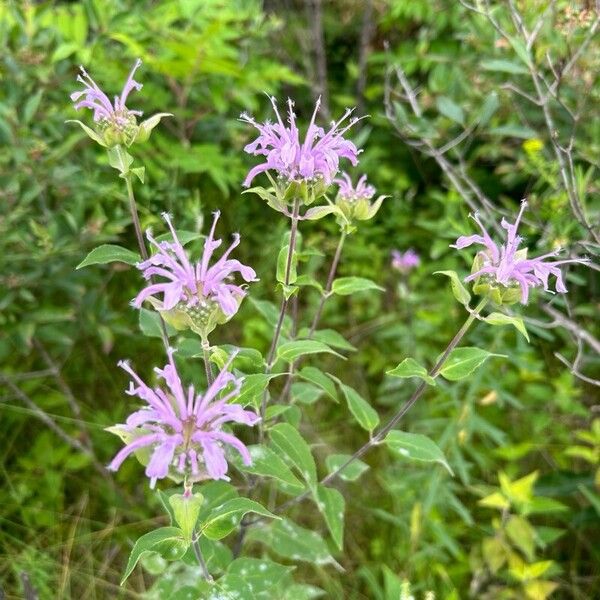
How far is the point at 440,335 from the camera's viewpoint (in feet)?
5.85

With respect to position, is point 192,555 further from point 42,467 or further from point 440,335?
point 440,335

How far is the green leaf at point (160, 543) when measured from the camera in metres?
0.77

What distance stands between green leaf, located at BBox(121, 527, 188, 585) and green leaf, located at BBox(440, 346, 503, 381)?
1.31 feet

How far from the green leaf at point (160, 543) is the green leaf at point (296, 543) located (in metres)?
0.30

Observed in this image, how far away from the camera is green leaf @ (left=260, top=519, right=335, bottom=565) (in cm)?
113

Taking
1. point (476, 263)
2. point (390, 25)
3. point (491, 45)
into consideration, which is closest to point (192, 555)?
point (476, 263)

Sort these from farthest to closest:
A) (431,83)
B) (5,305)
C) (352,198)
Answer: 1. (431,83)
2. (5,305)
3. (352,198)

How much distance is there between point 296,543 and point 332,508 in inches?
7.8

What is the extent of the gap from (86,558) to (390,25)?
197 cm

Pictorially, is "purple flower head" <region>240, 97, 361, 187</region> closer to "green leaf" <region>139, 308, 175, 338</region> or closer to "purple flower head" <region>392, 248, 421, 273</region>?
"green leaf" <region>139, 308, 175, 338</region>

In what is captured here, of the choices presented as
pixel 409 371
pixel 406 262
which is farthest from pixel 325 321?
pixel 409 371

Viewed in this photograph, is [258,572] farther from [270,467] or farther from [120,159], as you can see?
[120,159]

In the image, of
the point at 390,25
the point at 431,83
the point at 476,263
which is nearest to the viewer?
the point at 476,263

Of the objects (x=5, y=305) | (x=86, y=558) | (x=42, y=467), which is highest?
(x=5, y=305)
